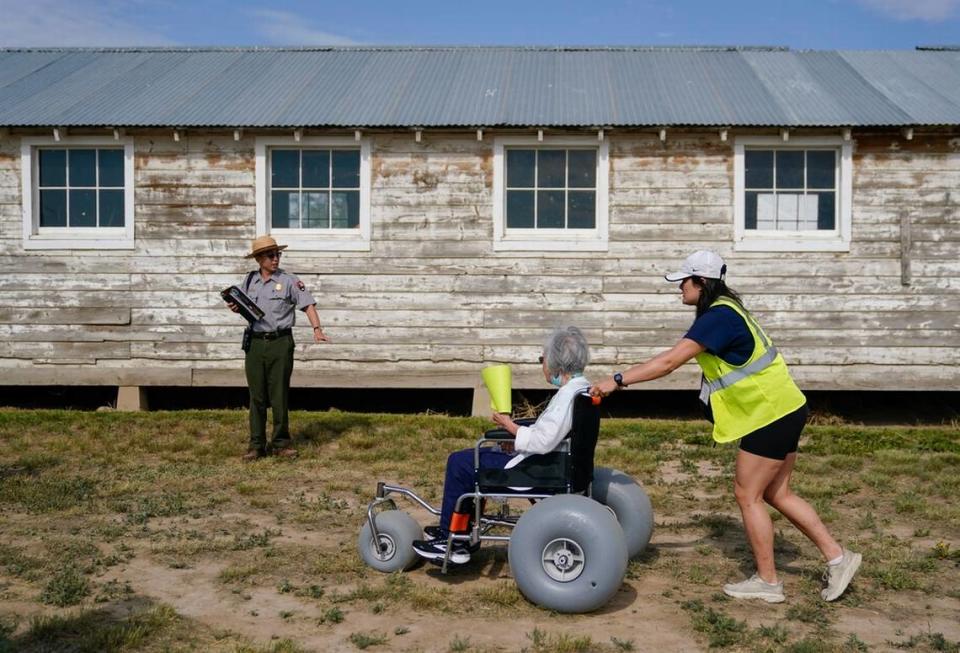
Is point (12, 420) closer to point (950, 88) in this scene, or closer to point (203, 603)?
point (203, 603)

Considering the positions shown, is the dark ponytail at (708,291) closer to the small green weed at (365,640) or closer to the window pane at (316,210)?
the small green weed at (365,640)

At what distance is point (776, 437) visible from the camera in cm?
495

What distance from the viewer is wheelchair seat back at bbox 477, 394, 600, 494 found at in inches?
201

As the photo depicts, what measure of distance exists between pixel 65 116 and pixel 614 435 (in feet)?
22.2

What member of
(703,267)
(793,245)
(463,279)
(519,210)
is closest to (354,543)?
(703,267)

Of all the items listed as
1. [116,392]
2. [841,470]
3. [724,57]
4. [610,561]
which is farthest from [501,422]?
[724,57]

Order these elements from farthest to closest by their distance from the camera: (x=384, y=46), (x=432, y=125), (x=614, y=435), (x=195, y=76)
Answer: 1. (x=384, y=46)
2. (x=195, y=76)
3. (x=432, y=125)
4. (x=614, y=435)

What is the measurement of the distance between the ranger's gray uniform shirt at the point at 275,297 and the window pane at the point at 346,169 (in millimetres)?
2519

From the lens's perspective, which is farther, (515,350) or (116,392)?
(116,392)

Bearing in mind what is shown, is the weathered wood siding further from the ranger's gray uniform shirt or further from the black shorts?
the black shorts

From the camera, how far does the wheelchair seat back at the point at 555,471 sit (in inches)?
201

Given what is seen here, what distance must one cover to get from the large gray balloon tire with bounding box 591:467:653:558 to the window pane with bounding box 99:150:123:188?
7.78 meters

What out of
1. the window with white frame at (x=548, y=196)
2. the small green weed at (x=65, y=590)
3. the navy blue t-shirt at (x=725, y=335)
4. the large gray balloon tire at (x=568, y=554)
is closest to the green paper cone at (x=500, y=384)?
the large gray balloon tire at (x=568, y=554)

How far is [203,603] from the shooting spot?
16.5 ft
